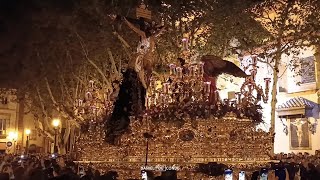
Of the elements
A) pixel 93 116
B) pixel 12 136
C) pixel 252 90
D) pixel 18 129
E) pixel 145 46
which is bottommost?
pixel 12 136

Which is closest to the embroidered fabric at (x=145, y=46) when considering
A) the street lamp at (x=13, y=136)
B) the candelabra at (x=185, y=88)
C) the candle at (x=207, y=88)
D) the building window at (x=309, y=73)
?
the candelabra at (x=185, y=88)

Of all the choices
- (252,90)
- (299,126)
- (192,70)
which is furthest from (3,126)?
(252,90)

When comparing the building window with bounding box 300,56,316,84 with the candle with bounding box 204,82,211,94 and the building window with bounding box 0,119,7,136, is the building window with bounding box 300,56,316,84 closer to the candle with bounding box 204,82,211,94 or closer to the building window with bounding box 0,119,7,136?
the candle with bounding box 204,82,211,94

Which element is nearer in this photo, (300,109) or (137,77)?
(137,77)

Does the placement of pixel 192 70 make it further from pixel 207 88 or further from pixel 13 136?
pixel 13 136

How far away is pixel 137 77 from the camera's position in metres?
10.9

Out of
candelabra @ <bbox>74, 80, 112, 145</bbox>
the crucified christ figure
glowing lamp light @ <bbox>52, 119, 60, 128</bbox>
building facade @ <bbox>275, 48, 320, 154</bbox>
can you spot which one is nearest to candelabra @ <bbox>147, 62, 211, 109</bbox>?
candelabra @ <bbox>74, 80, 112, 145</bbox>

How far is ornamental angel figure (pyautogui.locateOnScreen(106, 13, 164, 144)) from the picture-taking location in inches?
416

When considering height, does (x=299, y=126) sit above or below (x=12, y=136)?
above

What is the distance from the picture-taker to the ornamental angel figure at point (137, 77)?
10555mm

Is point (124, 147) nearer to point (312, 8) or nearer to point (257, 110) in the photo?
point (257, 110)

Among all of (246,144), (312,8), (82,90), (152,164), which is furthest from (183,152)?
(82,90)

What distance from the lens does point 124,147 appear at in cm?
947

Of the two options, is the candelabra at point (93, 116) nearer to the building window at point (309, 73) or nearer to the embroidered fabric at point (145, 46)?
the embroidered fabric at point (145, 46)
